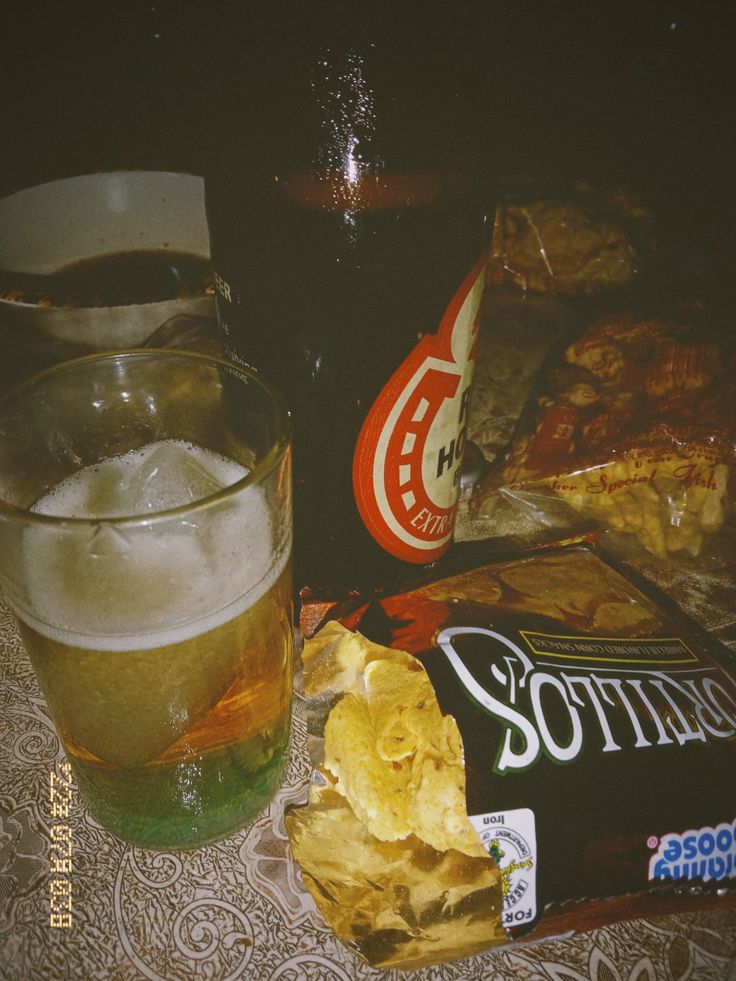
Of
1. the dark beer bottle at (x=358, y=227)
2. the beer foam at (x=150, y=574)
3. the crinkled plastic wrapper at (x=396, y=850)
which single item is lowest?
the crinkled plastic wrapper at (x=396, y=850)

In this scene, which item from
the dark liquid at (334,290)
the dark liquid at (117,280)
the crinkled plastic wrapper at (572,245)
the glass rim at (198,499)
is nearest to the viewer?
the glass rim at (198,499)

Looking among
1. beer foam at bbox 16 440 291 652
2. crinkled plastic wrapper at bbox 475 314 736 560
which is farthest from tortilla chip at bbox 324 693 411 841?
crinkled plastic wrapper at bbox 475 314 736 560

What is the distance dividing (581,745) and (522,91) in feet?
3.04

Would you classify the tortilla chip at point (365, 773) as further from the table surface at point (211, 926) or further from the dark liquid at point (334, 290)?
the dark liquid at point (334, 290)

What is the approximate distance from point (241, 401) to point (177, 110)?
107cm

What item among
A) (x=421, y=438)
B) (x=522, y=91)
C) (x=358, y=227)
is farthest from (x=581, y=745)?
(x=522, y=91)

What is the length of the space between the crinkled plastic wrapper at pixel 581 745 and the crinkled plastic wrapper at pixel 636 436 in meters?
0.20

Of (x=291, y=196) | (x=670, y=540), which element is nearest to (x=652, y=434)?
(x=670, y=540)

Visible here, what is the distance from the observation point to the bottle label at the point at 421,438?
528mm

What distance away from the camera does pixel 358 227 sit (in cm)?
50

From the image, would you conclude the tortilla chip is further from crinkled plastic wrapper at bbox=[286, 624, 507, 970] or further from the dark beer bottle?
the dark beer bottle

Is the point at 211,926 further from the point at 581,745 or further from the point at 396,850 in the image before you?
the point at 581,745

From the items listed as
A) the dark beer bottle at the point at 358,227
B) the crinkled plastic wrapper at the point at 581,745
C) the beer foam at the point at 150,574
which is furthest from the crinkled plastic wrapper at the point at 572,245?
the beer foam at the point at 150,574

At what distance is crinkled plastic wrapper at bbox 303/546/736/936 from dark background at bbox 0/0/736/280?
0.58 metres
